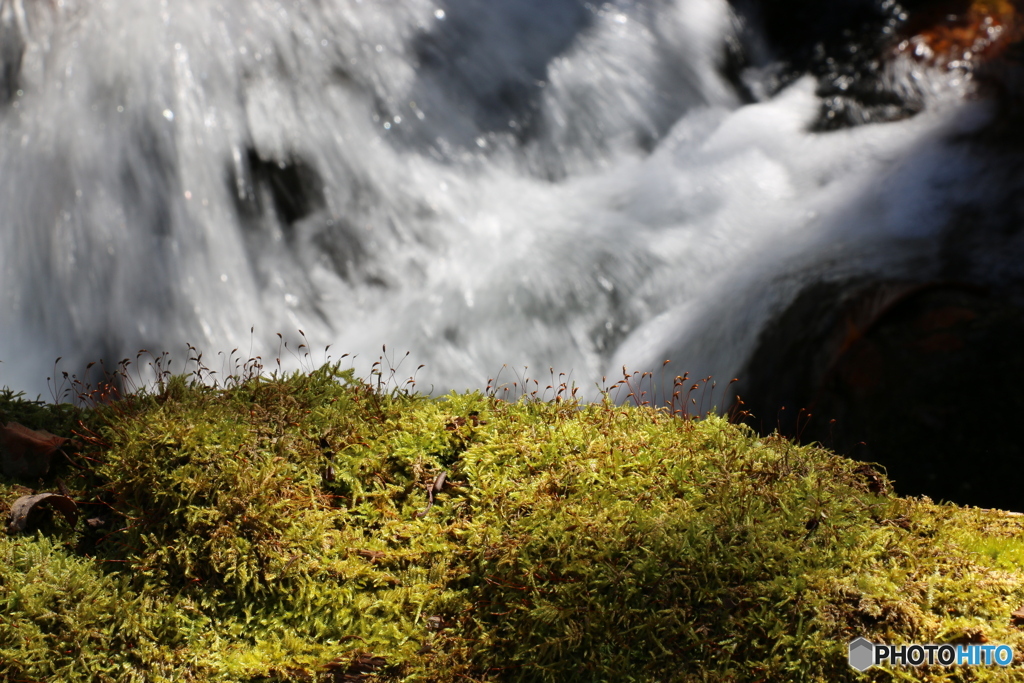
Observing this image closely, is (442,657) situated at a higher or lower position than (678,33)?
lower

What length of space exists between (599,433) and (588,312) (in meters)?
2.63

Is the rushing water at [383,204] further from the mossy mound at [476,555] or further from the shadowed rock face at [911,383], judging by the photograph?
the mossy mound at [476,555]

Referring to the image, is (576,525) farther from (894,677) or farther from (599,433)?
(894,677)

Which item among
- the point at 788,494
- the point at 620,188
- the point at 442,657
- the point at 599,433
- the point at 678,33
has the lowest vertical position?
the point at 442,657

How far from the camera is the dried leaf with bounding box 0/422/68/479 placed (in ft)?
7.51

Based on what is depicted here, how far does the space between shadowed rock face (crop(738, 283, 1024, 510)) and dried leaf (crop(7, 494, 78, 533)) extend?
258cm

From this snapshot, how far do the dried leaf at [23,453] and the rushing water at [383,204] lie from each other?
1.99 meters

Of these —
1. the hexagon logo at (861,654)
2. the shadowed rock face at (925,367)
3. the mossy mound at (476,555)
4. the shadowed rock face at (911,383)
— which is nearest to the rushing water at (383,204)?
the shadowed rock face at (925,367)

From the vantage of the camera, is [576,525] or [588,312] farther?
[588,312]

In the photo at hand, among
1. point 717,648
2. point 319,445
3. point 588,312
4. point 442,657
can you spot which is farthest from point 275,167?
point 717,648

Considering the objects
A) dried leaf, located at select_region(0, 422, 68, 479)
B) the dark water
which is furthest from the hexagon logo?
dried leaf, located at select_region(0, 422, 68, 479)

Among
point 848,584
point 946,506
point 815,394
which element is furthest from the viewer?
point 815,394

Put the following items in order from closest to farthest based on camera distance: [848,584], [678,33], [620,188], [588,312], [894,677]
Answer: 1. [894,677]
2. [848,584]
3. [588,312]
4. [620,188]
5. [678,33]

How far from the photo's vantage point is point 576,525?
6.44ft
